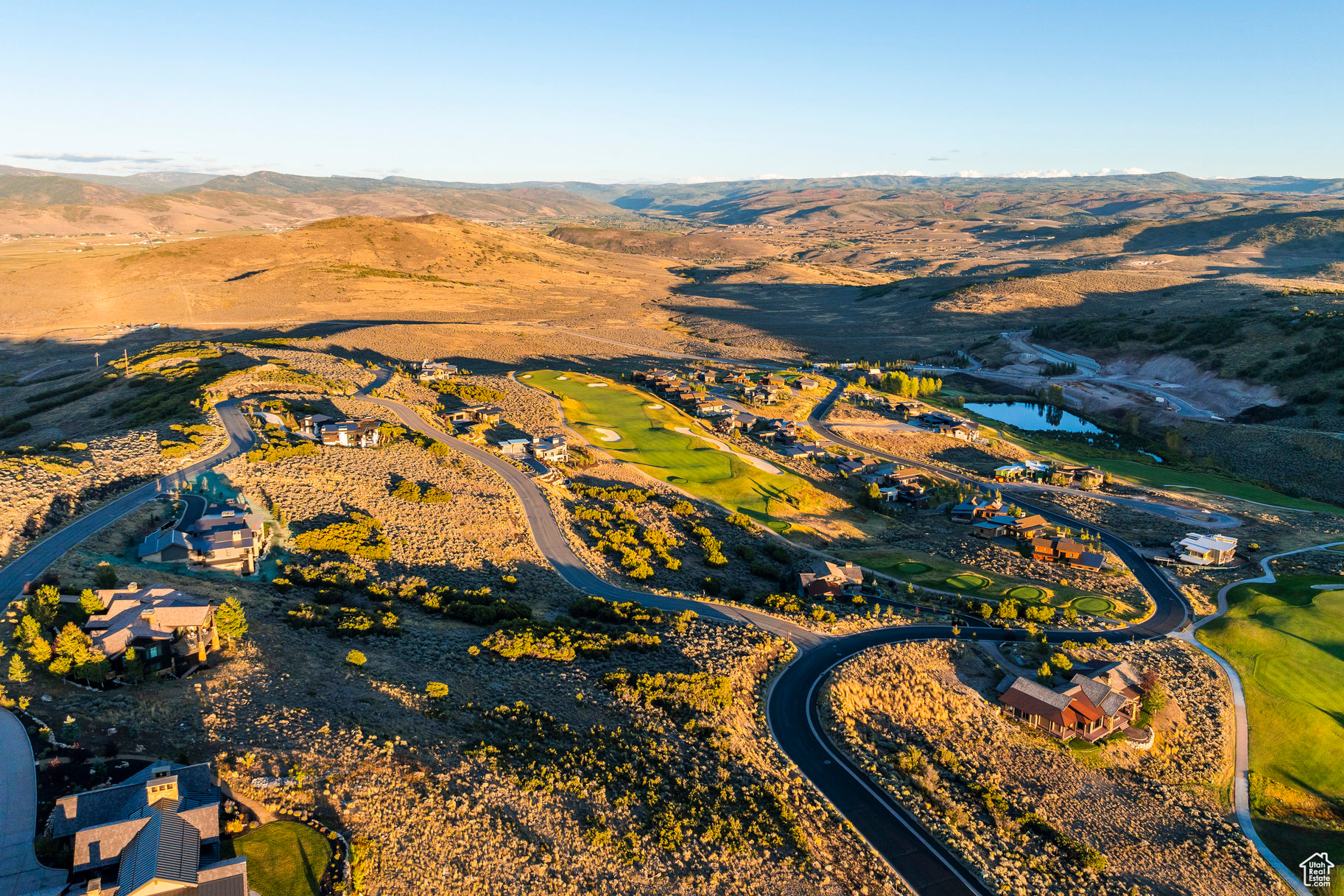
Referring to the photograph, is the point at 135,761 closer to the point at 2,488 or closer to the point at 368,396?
the point at 2,488

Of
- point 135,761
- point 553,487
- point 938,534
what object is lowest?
point 938,534

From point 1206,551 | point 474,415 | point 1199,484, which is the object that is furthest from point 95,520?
point 1199,484

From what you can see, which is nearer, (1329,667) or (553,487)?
(1329,667)

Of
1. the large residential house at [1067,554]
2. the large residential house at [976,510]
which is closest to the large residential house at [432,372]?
the large residential house at [976,510]

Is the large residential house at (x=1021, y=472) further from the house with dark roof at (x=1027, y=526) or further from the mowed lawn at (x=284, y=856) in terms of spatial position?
the mowed lawn at (x=284, y=856)

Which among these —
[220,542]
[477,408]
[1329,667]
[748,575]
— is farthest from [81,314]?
[1329,667]

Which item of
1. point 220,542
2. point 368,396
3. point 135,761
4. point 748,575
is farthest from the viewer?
point 368,396

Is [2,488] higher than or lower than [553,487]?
higher
